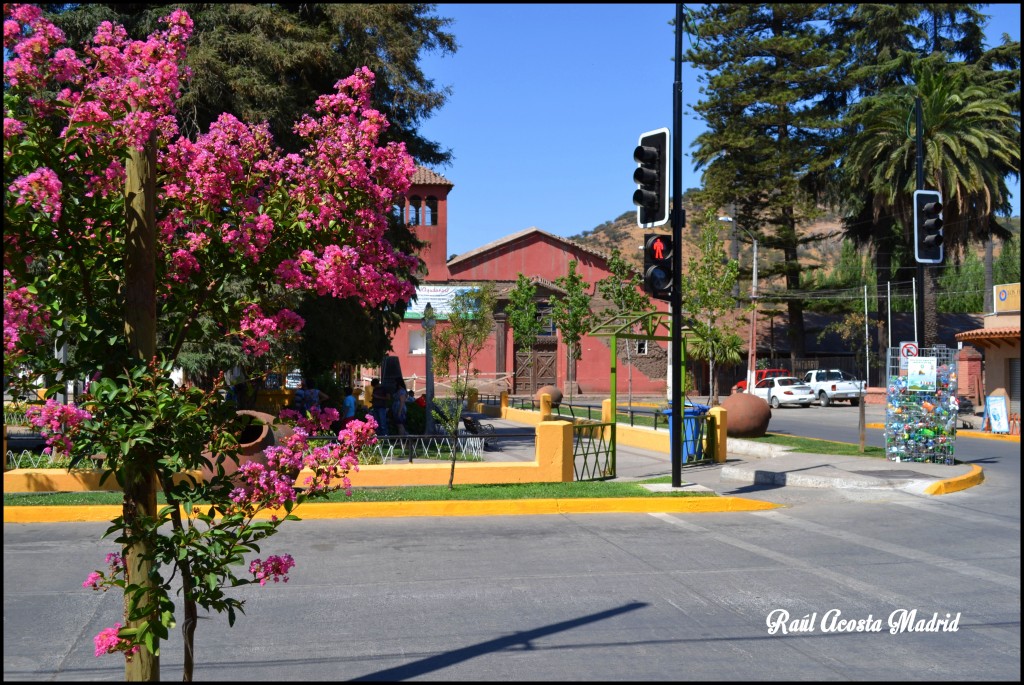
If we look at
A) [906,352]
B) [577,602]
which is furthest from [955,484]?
[577,602]

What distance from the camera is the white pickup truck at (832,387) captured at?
4950 centimetres

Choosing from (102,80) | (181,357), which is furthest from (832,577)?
(181,357)

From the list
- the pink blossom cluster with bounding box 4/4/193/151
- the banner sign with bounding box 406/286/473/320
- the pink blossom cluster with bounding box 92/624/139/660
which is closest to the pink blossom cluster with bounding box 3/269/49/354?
the pink blossom cluster with bounding box 4/4/193/151

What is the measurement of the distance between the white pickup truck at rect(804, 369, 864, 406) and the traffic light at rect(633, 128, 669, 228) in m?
38.9

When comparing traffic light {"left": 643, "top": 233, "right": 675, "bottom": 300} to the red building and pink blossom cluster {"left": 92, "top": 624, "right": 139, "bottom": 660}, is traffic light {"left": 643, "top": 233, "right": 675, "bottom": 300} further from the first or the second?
the red building

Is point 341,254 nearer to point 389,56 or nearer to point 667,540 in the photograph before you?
point 667,540

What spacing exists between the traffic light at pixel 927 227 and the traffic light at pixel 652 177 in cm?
600

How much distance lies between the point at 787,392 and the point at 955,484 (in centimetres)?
3468

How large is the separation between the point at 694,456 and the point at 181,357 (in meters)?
10.6

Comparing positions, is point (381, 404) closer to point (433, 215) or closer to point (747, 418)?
point (747, 418)

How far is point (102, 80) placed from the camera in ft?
13.9

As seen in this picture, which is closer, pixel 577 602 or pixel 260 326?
pixel 260 326

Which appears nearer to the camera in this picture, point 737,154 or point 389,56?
point 389,56

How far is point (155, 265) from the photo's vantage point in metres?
4.36
